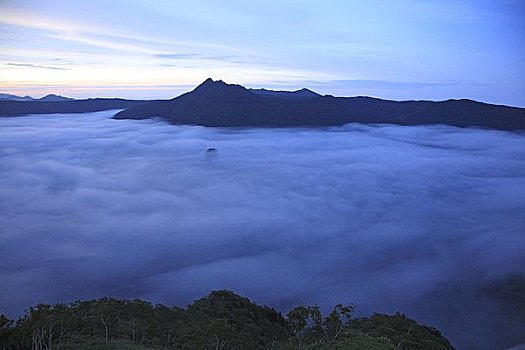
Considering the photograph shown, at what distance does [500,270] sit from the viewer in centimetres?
5841

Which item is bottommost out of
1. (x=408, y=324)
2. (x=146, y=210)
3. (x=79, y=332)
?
(x=146, y=210)

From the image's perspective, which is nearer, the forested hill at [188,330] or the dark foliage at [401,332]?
the forested hill at [188,330]

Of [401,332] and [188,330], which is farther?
[401,332]

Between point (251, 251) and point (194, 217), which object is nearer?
point (251, 251)

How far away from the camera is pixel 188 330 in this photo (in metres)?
22.5

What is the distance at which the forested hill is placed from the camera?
19.4 m

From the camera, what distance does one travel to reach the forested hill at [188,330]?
19.4 metres

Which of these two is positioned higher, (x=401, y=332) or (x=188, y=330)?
(x=188, y=330)

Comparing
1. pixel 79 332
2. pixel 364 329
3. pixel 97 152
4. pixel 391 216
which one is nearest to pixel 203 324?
pixel 79 332

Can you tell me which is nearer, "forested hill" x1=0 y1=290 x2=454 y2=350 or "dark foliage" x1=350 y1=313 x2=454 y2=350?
"forested hill" x1=0 y1=290 x2=454 y2=350

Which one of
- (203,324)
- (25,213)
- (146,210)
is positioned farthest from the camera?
(146,210)

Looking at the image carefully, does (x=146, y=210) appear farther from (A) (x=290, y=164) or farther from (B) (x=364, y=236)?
(A) (x=290, y=164)

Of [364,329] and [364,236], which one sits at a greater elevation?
[364,329]

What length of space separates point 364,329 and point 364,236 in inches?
2095
